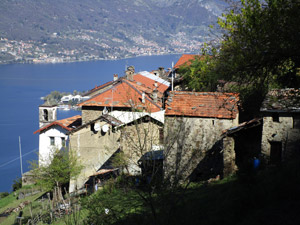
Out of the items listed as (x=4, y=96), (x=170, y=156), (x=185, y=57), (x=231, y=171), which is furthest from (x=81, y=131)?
(x=4, y=96)

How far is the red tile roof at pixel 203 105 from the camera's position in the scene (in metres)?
13.4

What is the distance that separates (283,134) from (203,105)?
3.25 m

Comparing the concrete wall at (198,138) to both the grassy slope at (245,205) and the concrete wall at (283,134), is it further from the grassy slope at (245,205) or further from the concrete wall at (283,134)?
the grassy slope at (245,205)

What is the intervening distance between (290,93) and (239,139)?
2474 mm

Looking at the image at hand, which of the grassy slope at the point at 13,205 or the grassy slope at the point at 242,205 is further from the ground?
the grassy slope at the point at 242,205

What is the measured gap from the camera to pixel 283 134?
11.4 m

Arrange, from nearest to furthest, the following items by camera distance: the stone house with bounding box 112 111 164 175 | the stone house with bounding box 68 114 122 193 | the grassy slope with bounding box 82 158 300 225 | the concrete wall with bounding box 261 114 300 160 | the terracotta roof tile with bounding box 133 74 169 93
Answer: the grassy slope with bounding box 82 158 300 225 < the stone house with bounding box 112 111 164 175 < the concrete wall with bounding box 261 114 300 160 < the stone house with bounding box 68 114 122 193 < the terracotta roof tile with bounding box 133 74 169 93

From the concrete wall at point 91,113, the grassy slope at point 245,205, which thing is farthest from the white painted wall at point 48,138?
the grassy slope at point 245,205

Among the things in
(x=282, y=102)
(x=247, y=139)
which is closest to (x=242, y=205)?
(x=282, y=102)

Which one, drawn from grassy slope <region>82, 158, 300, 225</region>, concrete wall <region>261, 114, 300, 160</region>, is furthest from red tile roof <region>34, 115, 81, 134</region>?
concrete wall <region>261, 114, 300, 160</region>

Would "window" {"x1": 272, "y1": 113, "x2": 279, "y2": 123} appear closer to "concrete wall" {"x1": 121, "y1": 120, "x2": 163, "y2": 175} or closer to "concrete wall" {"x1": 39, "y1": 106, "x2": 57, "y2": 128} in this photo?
"concrete wall" {"x1": 121, "y1": 120, "x2": 163, "y2": 175}

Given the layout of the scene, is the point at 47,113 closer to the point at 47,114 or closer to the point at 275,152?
the point at 47,114

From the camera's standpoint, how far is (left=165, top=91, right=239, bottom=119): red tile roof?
44.0 feet

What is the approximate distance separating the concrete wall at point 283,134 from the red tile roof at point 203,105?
1.62m
